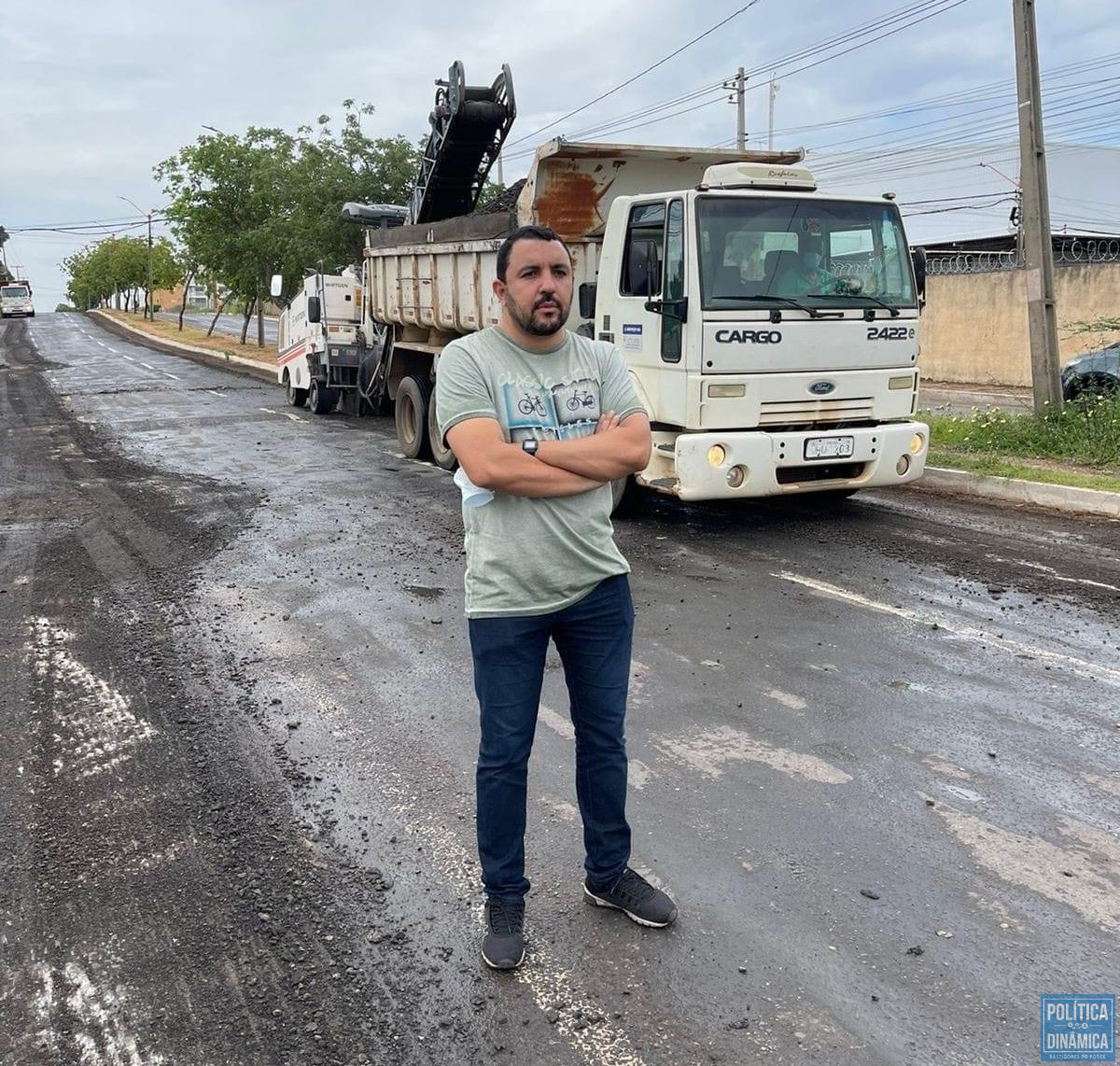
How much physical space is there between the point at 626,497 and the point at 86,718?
4765 mm

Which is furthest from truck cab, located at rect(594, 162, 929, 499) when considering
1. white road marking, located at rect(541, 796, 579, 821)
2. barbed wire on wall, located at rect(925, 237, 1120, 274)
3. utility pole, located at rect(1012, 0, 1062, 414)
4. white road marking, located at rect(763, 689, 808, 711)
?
barbed wire on wall, located at rect(925, 237, 1120, 274)

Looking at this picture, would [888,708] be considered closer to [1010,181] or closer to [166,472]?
[166,472]

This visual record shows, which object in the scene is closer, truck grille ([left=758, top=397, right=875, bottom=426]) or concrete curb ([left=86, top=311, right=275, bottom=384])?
truck grille ([left=758, top=397, right=875, bottom=426])

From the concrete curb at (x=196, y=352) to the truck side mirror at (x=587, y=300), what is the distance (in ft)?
57.6

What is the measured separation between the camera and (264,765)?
412 cm

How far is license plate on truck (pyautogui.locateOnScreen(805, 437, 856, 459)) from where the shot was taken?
766 cm

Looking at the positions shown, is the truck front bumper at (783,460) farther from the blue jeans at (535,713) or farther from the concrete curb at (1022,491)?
the blue jeans at (535,713)

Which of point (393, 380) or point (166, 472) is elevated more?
point (393, 380)

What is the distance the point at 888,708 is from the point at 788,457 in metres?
3.27

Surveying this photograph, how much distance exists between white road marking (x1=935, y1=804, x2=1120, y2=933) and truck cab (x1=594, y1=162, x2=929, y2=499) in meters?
4.08

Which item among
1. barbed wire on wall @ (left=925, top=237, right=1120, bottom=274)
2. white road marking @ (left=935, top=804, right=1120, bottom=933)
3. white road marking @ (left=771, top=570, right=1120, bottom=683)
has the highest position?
barbed wire on wall @ (left=925, top=237, right=1120, bottom=274)

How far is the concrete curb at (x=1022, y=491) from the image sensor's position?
342 inches

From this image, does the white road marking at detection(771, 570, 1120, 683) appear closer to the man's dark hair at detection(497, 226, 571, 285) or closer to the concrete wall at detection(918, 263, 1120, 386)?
the man's dark hair at detection(497, 226, 571, 285)

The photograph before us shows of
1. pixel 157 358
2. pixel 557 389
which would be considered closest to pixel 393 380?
pixel 557 389
